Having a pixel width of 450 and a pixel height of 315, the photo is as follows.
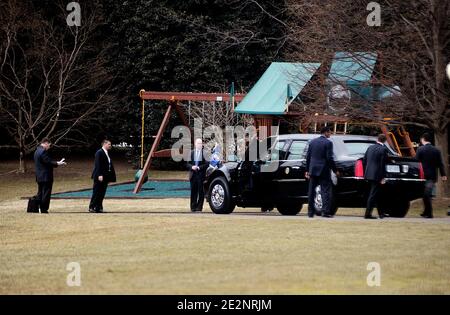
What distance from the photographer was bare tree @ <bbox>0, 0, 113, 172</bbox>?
4884 cm

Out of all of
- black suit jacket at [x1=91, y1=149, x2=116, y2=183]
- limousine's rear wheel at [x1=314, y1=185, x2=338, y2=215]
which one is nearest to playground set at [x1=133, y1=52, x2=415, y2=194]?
limousine's rear wheel at [x1=314, y1=185, x2=338, y2=215]

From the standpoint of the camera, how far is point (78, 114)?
55.2 metres

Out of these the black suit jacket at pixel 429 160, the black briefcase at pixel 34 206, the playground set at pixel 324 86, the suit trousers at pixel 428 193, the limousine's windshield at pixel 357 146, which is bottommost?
the black briefcase at pixel 34 206

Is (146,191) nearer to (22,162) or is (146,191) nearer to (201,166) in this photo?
(22,162)

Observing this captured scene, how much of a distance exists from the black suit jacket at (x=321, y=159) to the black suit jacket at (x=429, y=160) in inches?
88.6

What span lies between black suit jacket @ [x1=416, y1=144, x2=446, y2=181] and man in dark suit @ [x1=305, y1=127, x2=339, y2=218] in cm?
210

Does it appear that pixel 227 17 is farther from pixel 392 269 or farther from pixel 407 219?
pixel 392 269

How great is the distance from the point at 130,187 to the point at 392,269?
93.4 feet

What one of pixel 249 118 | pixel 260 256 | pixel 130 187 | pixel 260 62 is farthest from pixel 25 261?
pixel 260 62

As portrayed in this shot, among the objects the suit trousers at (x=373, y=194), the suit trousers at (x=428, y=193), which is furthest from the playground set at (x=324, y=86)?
the suit trousers at (x=373, y=194)

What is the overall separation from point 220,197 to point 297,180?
92.7 inches

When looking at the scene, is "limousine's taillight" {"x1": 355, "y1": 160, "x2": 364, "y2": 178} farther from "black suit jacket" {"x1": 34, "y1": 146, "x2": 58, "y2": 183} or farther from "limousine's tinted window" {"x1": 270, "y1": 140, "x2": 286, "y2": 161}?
"black suit jacket" {"x1": 34, "y1": 146, "x2": 58, "y2": 183}

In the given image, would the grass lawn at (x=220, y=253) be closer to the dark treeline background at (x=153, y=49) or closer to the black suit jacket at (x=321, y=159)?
the black suit jacket at (x=321, y=159)

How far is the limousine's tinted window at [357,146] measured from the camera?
25.3 meters
